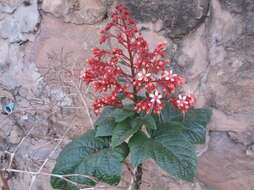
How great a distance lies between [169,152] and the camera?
43.6 inches

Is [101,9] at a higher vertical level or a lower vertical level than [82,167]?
higher

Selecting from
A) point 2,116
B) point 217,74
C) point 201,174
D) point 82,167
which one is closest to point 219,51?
point 217,74

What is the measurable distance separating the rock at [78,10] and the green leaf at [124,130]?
45cm

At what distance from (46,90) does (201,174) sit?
22.7 inches

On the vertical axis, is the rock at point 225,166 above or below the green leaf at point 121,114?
below

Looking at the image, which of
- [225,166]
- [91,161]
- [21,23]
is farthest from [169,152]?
[21,23]

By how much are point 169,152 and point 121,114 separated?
0.14 meters

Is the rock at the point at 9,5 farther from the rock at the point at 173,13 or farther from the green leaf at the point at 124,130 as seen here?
the green leaf at the point at 124,130

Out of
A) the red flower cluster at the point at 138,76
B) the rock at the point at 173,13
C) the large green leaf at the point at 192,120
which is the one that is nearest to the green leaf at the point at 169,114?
the large green leaf at the point at 192,120

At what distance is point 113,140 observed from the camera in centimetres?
111

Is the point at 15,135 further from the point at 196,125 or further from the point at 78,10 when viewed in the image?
the point at 196,125

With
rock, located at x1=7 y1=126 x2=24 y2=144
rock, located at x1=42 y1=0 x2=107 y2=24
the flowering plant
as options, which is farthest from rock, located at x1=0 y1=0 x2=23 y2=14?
the flowering plant

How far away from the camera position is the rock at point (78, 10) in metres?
1.46

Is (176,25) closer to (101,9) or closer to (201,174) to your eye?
(101,9)
